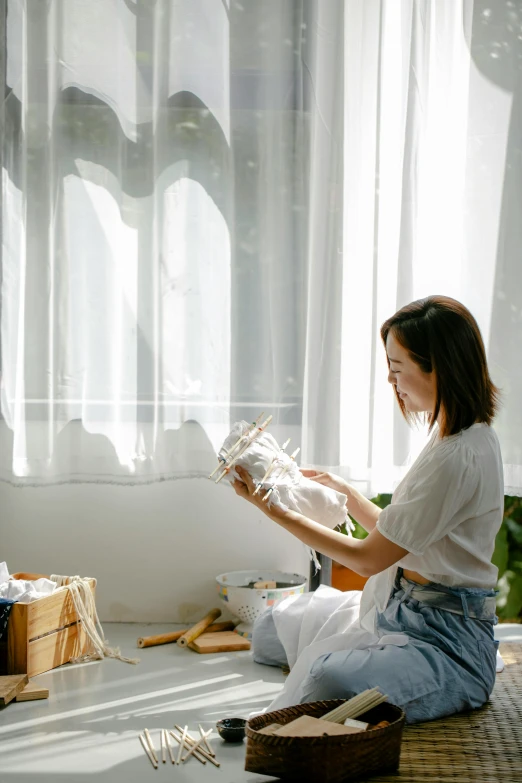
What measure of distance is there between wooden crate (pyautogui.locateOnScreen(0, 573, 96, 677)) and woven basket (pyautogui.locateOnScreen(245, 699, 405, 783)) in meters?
0.87

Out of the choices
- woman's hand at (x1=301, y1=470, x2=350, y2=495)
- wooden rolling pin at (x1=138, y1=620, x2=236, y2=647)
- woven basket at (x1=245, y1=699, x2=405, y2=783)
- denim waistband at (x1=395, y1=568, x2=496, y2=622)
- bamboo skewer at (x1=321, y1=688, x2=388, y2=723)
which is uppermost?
woman's hand at (x1=301, y1=470, x2=350, y2=495)

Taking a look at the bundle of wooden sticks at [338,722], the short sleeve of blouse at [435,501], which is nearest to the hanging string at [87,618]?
the bundle of wooden sticks at [338,722]

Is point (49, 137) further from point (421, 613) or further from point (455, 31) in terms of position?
point (421, 613)

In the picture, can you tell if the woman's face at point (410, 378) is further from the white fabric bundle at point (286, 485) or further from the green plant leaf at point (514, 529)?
the green plant leaf at point (514, 529)

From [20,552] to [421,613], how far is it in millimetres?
1530

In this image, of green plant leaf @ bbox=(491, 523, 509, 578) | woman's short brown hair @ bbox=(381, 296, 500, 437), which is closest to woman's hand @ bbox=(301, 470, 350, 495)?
woman's short brown hair @ bbox=(381, 296, 500, 437)

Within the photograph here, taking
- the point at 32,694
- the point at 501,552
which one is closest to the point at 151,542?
the point at 32,694

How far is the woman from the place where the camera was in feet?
5.81

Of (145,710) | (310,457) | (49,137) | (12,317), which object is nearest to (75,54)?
(49,137)

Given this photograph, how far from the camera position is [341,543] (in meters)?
1.87

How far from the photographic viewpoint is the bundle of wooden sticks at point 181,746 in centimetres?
175

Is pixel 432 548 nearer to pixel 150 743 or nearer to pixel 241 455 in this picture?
pixel 241 455

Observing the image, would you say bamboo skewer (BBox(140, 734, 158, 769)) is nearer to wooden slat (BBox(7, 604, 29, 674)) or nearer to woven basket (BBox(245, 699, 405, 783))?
woven basket (BBox(245, 699, 405, 783))

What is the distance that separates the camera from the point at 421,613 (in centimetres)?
188
